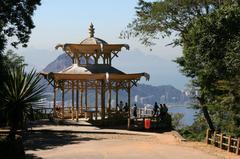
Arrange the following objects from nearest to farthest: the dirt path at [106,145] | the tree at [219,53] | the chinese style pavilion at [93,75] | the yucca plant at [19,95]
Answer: the yucca plant at [19,95], the dirt path at [106,145], the tree at [219,53], the chinese style pavilion at [93,75]

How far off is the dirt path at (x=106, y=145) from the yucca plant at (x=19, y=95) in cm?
248

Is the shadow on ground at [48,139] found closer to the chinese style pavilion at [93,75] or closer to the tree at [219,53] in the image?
the chinese style pavilion at [93,75]

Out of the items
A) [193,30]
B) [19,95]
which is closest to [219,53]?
[193,30]

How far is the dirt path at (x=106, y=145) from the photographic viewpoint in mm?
23438

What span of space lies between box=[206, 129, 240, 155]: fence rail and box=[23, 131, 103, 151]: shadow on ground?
265 inches

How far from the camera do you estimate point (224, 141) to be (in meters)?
27.4

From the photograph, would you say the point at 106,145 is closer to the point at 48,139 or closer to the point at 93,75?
the point at 48,139

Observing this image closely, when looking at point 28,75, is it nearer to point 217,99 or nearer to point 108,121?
point 217,99

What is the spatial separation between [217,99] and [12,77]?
15.4 metres

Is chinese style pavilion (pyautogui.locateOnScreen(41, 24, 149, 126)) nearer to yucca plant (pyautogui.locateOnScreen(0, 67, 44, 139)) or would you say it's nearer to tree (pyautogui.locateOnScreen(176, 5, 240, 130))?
tree (pyautogui.locateOnScreen(176, 5, 240, 130))

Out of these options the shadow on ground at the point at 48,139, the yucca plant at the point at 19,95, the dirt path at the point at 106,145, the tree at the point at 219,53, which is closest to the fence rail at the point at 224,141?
the dirt path at the point at 106,145

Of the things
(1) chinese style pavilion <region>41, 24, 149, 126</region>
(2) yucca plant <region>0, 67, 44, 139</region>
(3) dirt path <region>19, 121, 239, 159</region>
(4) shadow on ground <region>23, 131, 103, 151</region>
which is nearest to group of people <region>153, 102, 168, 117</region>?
(1) chinese style pavilion <region>41, 24, 149, 126</region>

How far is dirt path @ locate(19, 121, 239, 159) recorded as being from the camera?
2344 centimetres

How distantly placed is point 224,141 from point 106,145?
19.6ft
